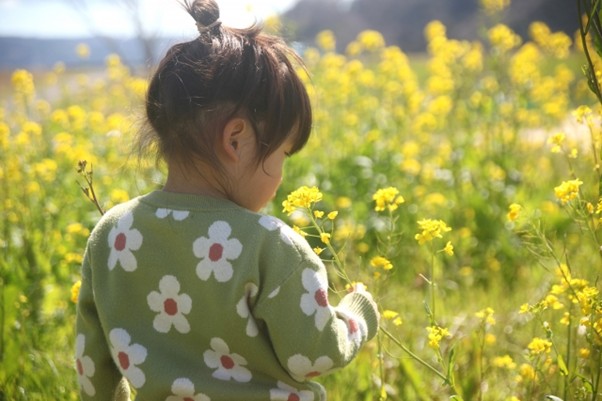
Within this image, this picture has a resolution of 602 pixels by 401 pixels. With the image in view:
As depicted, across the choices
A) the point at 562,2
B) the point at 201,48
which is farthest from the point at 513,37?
the point at 562,2

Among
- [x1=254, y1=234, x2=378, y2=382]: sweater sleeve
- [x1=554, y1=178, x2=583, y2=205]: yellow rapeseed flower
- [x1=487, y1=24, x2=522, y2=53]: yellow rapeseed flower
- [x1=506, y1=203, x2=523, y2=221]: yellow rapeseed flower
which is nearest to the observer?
[x1=254, y1=234, x2=378, y2=382]: sweater sleeve

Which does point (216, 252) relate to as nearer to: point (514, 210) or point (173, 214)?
point (173, 214)

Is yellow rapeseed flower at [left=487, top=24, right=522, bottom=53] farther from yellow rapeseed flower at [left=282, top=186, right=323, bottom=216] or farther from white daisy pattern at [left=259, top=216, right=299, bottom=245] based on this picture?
white daisy pattern at [left=259, top=216, right=299, bottom=245]

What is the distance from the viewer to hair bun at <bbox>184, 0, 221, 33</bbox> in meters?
1.53

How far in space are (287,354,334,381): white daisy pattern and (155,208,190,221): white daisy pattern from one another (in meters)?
0.32

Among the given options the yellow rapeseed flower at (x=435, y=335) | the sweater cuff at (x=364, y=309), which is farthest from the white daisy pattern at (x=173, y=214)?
the yellow rapeseed flower at (x=435, y=335)

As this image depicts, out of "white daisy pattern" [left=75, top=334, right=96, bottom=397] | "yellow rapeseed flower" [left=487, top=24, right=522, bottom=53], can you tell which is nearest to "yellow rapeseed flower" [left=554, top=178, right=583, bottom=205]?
"white daisy pattern" [left=75, top=334, right=96, bottom=397]

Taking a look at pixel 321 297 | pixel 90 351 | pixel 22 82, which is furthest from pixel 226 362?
pixel 22 82

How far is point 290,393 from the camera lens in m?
1.44

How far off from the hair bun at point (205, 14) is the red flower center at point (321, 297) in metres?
0.56

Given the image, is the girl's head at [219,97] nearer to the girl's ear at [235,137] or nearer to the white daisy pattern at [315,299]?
the girl's ear at [235,137]

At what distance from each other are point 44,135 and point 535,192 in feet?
8.51

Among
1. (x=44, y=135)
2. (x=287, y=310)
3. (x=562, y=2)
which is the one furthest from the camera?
(x=562, y=2)

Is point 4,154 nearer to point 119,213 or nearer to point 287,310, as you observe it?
point 119,213
